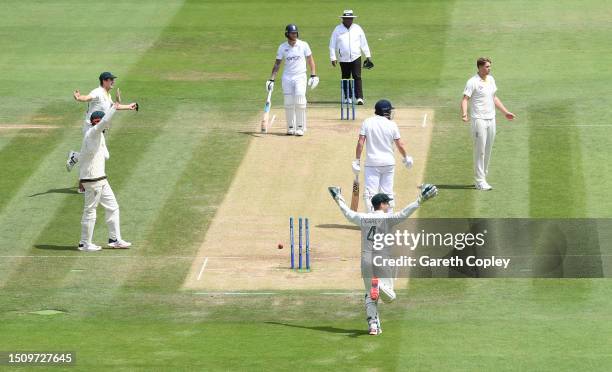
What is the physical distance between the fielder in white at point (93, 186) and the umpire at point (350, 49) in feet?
32.2

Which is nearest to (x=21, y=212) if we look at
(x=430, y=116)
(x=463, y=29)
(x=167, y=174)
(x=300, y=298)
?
(x=167, y=174)

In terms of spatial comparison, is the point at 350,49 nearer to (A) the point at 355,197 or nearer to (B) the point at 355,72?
(B) the point at 355,72

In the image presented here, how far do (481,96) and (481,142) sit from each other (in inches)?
32.8

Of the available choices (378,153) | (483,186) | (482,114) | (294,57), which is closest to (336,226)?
(378,153)

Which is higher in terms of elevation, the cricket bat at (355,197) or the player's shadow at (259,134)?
the cricket bat at (355,197)

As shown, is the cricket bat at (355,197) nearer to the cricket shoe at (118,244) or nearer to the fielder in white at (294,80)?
the cricket shoe at (118,244)

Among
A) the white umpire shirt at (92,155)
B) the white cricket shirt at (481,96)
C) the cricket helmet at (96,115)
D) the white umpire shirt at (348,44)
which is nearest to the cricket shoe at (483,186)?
the white cricket shirt at (481,96)

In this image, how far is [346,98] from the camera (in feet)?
107

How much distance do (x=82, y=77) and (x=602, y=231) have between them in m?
15.8

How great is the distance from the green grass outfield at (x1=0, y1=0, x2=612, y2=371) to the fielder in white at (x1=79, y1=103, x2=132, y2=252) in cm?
47

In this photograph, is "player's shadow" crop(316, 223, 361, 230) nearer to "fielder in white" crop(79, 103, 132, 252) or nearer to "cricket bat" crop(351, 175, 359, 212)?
"cricket bat" crop(351, 175, 359, 212)

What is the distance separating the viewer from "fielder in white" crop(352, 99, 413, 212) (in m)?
23.8

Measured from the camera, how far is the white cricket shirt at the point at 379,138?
939 inches

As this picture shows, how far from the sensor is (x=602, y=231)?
24.6 m
